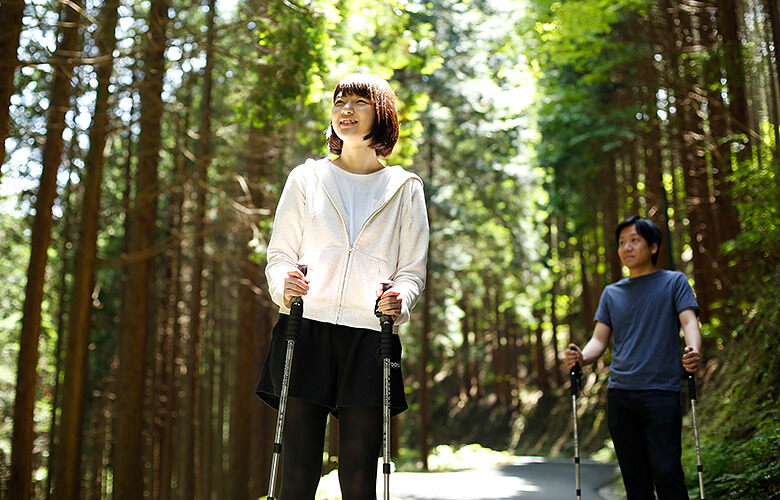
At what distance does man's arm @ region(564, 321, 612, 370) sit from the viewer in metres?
4.93

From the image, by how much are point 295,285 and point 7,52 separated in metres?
6.43

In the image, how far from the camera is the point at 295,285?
2.86 m

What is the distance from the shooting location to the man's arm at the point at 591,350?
16.2 feet

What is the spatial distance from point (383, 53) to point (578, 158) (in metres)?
8.44

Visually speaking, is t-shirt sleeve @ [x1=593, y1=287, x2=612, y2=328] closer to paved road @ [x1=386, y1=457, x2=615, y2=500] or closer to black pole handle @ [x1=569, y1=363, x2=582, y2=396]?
black pole handle @ [x1=569, y1=363, x2=582, y2=396]

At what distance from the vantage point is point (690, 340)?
4.54 meters

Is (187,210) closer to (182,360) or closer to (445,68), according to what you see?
(182,360)

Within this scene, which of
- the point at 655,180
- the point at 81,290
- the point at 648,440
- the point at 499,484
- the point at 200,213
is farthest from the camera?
the point at 655,180

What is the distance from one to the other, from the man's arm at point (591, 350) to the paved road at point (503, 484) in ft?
11.0

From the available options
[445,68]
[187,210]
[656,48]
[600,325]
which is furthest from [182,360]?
[600,325]

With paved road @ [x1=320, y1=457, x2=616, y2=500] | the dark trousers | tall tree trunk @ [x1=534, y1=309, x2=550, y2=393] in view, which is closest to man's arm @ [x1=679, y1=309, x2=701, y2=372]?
the dark trousers

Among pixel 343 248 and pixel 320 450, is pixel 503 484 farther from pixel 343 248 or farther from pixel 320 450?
pixel 343 248

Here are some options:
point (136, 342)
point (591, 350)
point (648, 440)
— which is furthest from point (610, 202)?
point (648, 440)

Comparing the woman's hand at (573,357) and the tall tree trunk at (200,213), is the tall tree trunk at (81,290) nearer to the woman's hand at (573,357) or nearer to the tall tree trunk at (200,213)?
the tall tree trunk at (200,213)
